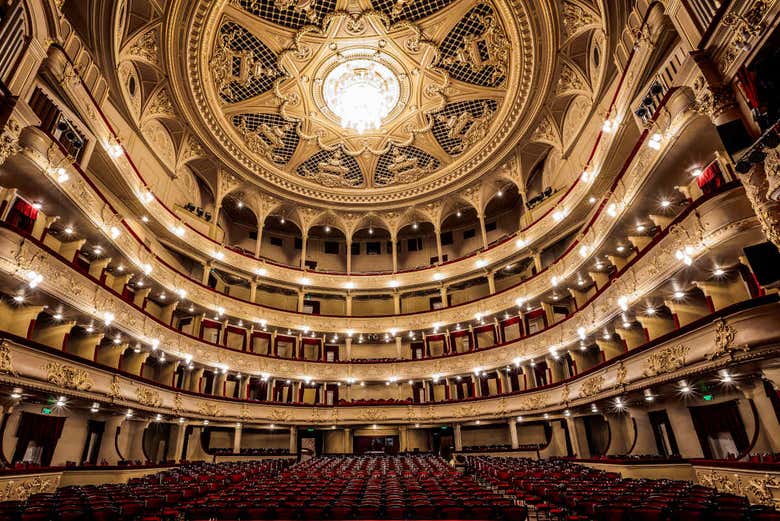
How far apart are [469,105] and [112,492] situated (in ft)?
76.0

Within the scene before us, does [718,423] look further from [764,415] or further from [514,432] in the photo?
[514,432]

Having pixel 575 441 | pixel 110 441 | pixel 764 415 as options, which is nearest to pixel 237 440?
pixel 110 441

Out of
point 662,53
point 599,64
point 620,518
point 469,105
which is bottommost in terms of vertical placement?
point 620,518

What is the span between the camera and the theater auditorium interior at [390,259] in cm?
801

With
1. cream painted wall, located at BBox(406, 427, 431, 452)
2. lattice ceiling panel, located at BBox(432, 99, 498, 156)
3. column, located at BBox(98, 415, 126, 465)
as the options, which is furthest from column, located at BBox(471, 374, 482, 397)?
column, located at BBox(98, 415, 126, 465)

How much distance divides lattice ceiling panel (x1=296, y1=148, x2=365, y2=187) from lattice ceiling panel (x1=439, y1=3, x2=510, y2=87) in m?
9.25

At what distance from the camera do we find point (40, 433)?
1288cm

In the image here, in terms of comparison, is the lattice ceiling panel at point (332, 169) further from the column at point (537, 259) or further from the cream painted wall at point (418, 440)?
the cream painted wall at point (418, 440)

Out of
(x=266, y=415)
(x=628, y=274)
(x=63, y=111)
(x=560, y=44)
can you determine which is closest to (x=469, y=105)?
(x=560, y=44)

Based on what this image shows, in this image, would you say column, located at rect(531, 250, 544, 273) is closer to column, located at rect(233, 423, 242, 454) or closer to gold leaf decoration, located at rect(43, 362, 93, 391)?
column, located at rect(233, 423, 242, 454)

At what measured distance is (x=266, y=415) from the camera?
834 inches

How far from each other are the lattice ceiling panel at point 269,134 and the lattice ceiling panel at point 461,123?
9201 millimetres

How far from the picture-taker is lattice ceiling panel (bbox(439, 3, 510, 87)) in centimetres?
1948

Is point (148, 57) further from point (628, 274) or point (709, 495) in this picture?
point (709, 495)
